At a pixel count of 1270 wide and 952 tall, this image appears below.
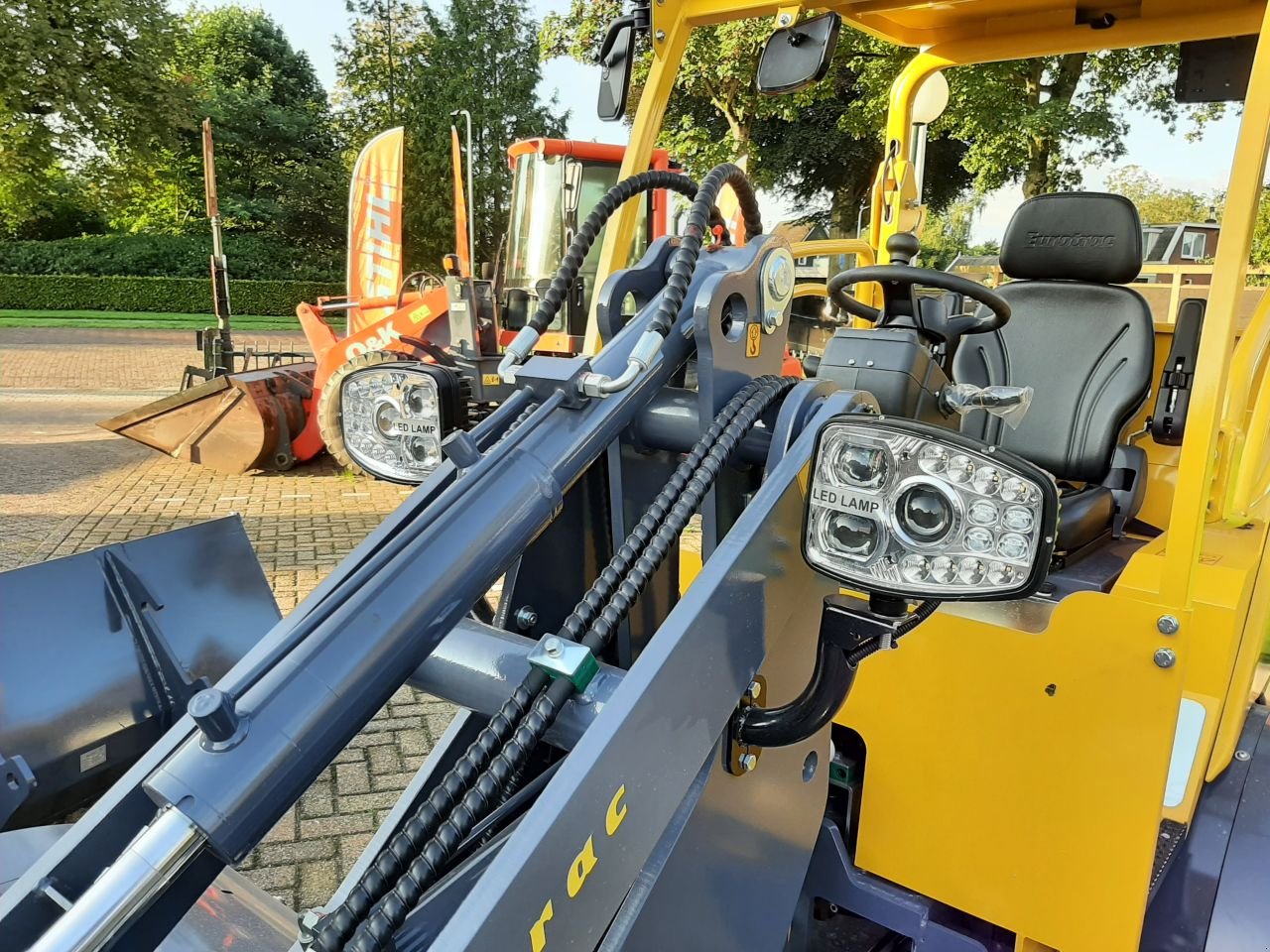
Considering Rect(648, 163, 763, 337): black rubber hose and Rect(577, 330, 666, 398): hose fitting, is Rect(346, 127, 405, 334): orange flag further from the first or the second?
Rect(577, 330, 666, 398): hose fitting

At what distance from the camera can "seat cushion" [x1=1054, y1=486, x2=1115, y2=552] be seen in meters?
2.35

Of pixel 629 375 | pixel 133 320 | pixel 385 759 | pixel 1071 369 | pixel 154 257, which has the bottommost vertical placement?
pixel 133 320

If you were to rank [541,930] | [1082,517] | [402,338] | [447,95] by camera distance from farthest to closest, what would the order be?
[447,95]
[402,338]
[1082,517]
[541,930]

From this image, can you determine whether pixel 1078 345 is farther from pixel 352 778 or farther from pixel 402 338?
pixel 402 338

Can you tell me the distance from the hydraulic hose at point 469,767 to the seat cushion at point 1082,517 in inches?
53.9

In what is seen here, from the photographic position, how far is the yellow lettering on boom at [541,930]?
3.04 ft

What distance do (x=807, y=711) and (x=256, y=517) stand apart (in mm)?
6344

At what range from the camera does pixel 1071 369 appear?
3053 millimetres

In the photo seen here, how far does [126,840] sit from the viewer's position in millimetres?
1207

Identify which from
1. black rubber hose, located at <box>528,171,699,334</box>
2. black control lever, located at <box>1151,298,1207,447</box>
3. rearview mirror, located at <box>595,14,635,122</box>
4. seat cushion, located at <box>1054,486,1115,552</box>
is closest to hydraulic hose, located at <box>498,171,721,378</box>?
black rubber hose, located at <box>528,171,699,334</box>

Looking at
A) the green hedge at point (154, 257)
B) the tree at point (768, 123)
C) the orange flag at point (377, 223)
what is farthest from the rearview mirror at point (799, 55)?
the green hedge at point (154, 257)

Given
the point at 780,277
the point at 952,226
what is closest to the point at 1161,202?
the point at 952,226

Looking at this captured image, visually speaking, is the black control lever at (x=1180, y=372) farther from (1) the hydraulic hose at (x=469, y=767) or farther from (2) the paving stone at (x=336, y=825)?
(2) the paving stone at (x=336, y=825)

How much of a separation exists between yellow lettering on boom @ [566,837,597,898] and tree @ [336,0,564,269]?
85.7ft
